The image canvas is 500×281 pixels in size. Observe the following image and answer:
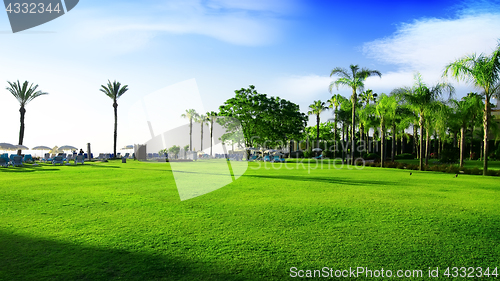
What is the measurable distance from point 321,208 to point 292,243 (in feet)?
9.58

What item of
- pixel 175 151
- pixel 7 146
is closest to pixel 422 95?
pixel 175 151

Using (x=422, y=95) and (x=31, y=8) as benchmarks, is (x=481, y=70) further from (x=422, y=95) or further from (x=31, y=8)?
(x=31, y=8)

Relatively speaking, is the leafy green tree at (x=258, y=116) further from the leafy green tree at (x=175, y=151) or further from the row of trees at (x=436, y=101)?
the row of trees at (x=436, y=101)

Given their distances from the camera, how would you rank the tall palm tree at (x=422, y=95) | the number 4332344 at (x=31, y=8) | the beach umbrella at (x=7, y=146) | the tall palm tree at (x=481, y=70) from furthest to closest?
1. the beach umbrella at (x=7, y=146)
2. the tall palm tree at (x=422, y=95)
3. the tall palm tree at (x=481, y=70)
4. the number 4332344 at (x=31, y=8)

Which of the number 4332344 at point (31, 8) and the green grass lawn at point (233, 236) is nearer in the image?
the green grass lawn at point (233, 236)

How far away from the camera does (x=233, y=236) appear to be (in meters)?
5.31

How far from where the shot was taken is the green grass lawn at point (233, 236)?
13.3ft

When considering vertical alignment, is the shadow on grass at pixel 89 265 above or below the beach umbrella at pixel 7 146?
below

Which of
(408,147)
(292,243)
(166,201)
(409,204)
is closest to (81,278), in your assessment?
(292,243)

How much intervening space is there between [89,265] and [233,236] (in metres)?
2.12

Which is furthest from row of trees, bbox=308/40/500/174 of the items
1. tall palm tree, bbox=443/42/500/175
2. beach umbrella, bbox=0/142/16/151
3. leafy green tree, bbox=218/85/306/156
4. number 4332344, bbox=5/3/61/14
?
beach umbrella, bbox=0/142/16/151

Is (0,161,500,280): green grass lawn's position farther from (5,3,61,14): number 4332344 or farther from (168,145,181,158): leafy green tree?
(168,145,181,158): leafy green tree

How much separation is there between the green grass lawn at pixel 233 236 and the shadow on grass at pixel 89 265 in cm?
1

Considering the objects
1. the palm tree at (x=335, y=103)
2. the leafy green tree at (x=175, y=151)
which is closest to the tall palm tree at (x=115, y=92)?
the leafy green tree at (x=175, y=151)
